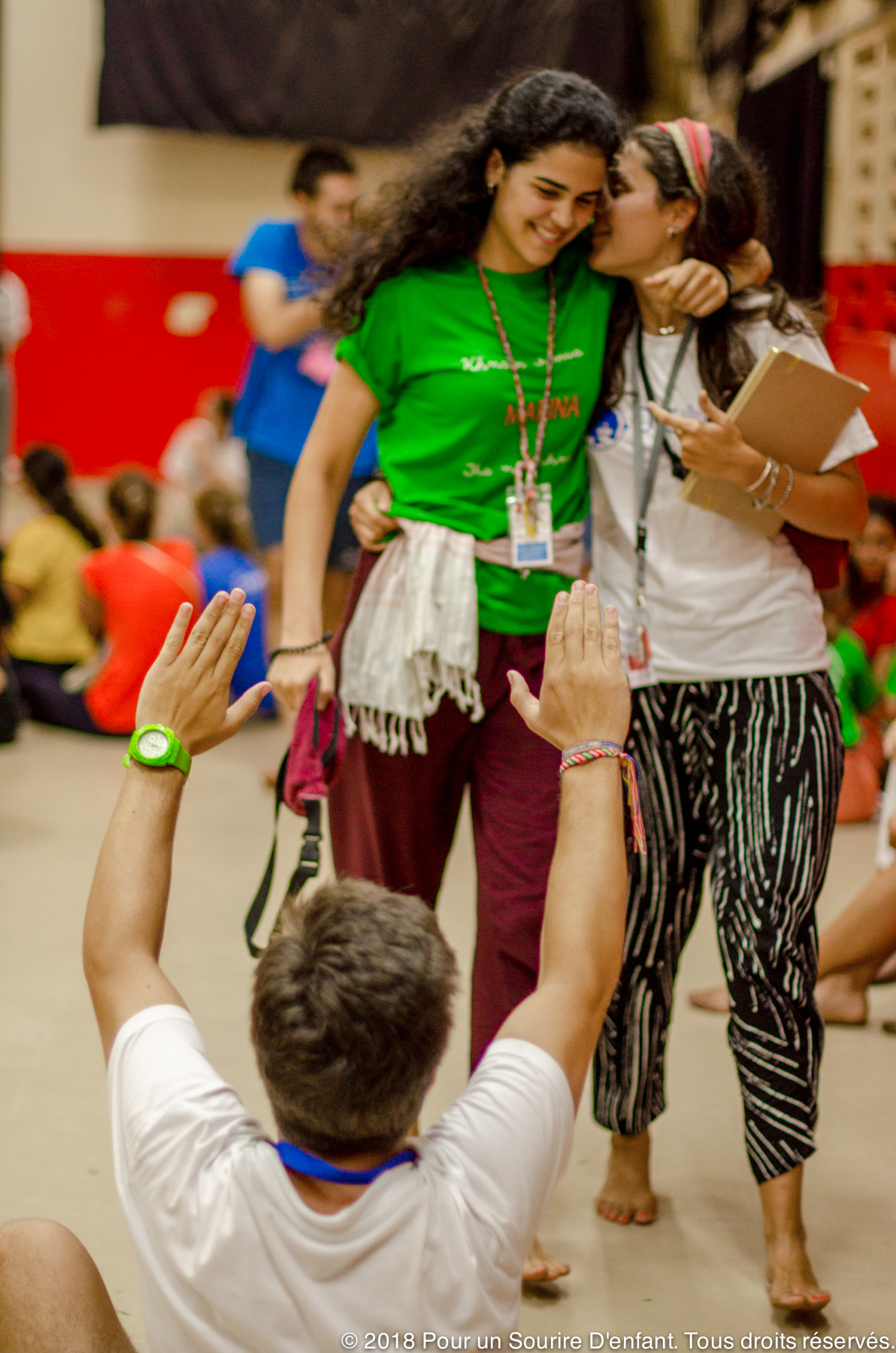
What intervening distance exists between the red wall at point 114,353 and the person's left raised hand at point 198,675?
9598mm

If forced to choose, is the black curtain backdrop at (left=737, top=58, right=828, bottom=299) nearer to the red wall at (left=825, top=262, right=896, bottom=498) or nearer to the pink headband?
the red wall at (left=825, top=262, right=896, bottom=498)

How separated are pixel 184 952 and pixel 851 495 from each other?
186 centimetres

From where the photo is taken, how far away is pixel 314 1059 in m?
1.01

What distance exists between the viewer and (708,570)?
1.92 metres

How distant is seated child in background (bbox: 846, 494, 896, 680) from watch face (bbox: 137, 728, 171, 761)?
3.30 m

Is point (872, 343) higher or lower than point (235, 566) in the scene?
higher

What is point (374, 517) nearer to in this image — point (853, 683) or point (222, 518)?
point (853, 683)

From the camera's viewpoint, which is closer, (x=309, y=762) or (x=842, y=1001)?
(x=309, y=762)

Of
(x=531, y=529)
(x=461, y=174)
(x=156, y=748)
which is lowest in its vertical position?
(x=156, y=748)

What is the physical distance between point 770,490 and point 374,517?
22.1 inches

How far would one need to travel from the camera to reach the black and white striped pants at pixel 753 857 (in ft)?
6.12

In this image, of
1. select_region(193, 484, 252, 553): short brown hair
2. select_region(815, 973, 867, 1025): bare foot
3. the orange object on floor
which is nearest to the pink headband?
select_region(815, 973, 867, 1025): bare foot

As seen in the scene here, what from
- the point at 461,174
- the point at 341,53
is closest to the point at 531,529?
the point at 461,174

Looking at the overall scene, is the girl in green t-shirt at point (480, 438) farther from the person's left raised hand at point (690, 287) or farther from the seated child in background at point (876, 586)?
the seated child in background at point (876, 586)
